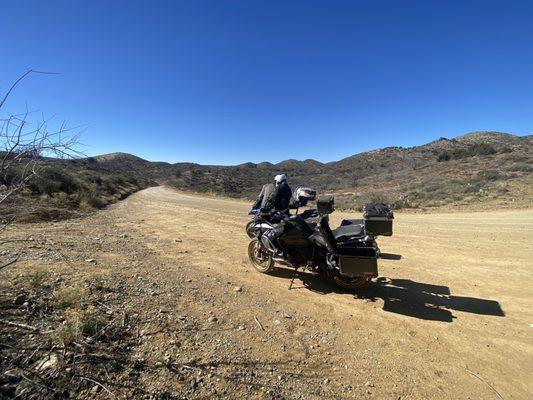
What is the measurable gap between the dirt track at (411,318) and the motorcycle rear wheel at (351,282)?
0.55 feet

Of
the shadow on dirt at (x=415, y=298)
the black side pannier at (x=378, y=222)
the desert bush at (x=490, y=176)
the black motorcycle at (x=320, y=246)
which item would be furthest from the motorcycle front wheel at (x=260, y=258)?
the desert bush at (x=490, y=176)

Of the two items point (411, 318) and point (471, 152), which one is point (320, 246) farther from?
point (471, 152)

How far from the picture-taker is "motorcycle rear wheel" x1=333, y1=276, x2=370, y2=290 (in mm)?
5469

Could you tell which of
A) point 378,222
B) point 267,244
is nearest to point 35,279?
point 267,244

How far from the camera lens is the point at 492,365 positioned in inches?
139

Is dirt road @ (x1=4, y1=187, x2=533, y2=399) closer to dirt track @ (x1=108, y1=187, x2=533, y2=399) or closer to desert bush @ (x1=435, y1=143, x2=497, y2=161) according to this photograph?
dirt track @ (x1=108, y1=187, x2=533, y2=399)

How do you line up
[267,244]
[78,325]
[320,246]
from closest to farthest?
[78,325] → [320,246] → [267,244]

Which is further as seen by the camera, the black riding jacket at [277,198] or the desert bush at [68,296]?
the black riding jacket at [277,198]

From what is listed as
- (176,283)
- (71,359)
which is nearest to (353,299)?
(176,283)

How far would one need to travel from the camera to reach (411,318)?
4609 millimetres

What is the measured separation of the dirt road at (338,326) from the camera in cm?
→ 322

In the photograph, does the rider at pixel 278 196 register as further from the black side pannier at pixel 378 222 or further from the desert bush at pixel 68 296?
the desert bush at pixel 68 296

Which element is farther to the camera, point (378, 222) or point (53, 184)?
point (53, 184)

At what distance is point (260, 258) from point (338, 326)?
2684mm
